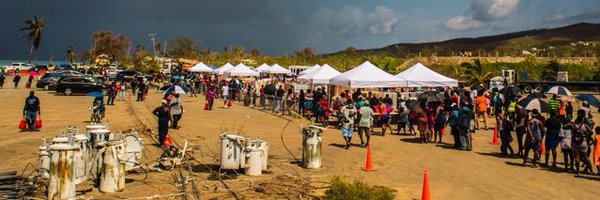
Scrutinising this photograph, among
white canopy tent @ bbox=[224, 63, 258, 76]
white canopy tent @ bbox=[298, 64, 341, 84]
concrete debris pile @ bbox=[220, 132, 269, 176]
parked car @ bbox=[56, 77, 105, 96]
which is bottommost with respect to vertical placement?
concrete debris pile @ bbox=[220, 132, 269, 176]

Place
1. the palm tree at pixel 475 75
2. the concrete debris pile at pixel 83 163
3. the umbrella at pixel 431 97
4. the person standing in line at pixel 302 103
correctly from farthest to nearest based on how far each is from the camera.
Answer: the palm tree at pixel 475 75, the person standing in line at pixel 302 103, the umbrella at pixel 431 97, the concrete debris pile at pixel 83 163

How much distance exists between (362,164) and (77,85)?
30853mm

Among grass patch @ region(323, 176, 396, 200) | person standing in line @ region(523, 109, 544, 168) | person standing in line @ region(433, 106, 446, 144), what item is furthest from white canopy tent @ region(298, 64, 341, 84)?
grass patch @ region(323, 176, 396, 200)

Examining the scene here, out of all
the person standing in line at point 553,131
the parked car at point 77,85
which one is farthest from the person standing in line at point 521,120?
the parked car at point 77,85

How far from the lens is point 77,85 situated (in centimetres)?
3769

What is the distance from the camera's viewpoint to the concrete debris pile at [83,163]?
8.89 metres

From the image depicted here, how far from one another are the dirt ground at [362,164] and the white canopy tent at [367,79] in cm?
218

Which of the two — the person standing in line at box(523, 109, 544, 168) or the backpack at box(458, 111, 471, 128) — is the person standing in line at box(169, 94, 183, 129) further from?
the person standing in line at box(523, 109, 544, 168)

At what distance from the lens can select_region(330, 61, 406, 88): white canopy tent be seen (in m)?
21.5

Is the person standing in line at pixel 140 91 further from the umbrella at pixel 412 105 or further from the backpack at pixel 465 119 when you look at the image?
the backpack at pixel 465 119

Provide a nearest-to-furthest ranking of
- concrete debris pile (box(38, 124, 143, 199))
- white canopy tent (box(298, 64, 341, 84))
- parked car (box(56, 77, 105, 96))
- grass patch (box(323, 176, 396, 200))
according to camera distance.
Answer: concrete debris pile (box(38, 124, 143, 199))
grass patch (box(323, 176, 396, 200))
white canopy tent (box(298, 64, 341, 84))
parked car (box(56, 77, 105, 96))

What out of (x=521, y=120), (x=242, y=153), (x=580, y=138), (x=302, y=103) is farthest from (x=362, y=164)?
(x=302, y=103)

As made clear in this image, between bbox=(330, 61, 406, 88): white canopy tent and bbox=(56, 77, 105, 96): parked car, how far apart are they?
22940 mm

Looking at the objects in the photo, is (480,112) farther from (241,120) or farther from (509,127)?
(241,120)
